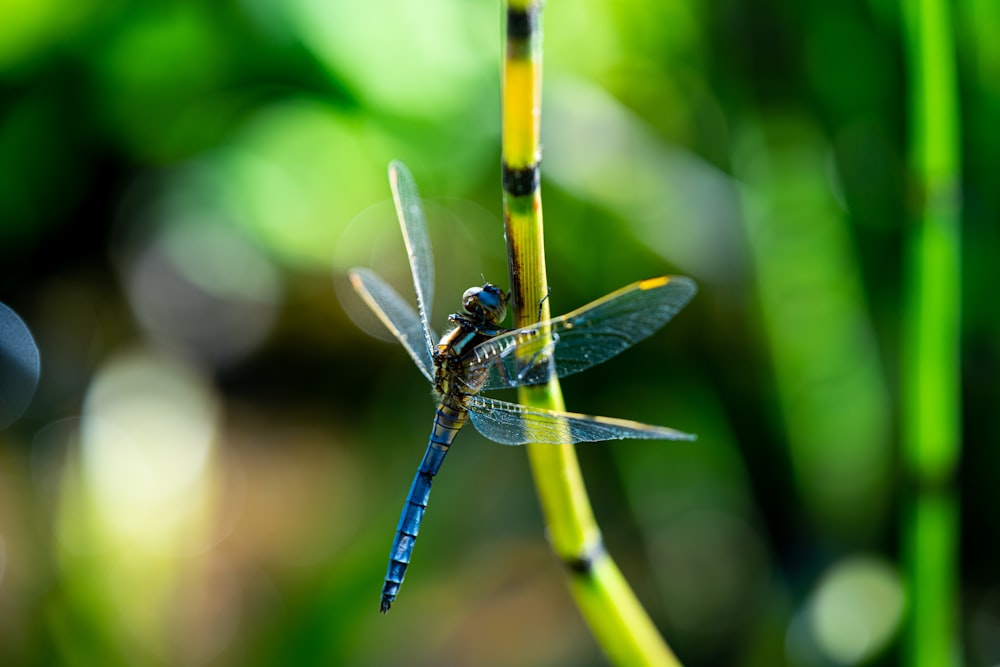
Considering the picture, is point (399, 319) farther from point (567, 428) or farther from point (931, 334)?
point (931, 334)

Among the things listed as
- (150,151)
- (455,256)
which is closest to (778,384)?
(455,256)

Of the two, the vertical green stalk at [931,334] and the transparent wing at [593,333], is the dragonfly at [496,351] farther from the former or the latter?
the vertical green stalk at [931,334]

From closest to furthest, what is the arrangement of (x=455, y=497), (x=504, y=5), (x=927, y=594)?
(x=504, y=5) → (x=927, y=594) → (x=455, y=497)

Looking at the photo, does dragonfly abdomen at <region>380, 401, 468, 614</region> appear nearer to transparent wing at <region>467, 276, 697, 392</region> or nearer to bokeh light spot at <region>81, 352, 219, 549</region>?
transparent wing at <region>467, 276, 697, 392</region>

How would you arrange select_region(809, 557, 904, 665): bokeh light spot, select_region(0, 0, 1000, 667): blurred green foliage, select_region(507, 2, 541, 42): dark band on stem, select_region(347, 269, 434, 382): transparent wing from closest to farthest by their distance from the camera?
select_region(507, 2, 541, 42): dark band on stem, select_region(347, 269, 434, 382): transparent wing, select_region(809, 557, 904, 665): bokeh light spot, select_region(0, 0, 1000, 667): blurred green foliage

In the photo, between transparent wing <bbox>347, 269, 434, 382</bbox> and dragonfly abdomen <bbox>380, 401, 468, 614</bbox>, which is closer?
dragonfly abdomen <bbox>380, 401, 468, 614</bbox>

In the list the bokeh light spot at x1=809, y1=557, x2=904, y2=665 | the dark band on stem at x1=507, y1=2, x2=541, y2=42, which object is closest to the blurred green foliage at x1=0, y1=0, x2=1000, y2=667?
the bokeh light spot at x1=809, y1=557, x2=904, y2=665

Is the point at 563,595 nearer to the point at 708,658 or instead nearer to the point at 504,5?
the point at 708,658
